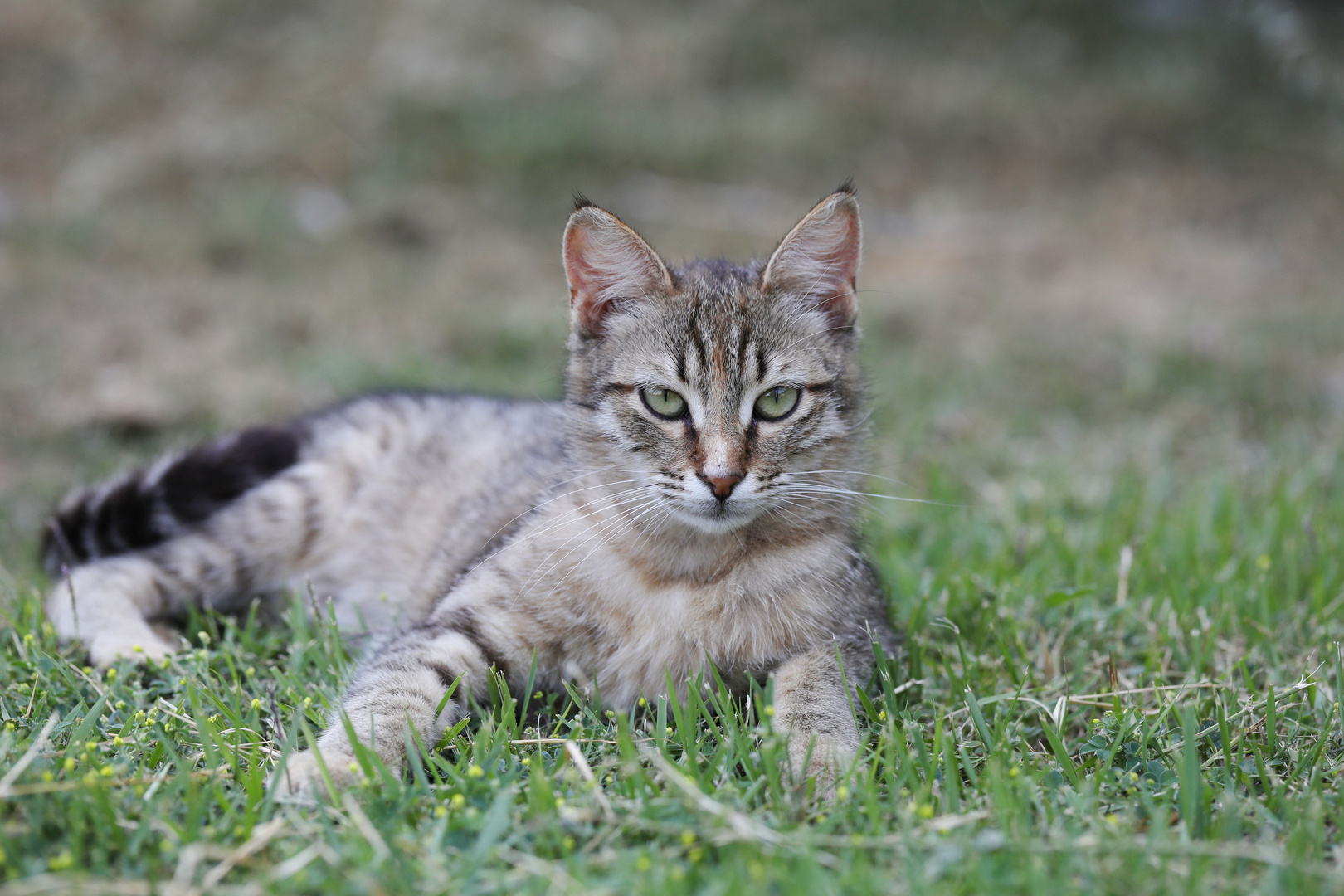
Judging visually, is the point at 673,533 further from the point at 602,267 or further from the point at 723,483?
the point at 602,267

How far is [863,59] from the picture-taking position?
11.8m

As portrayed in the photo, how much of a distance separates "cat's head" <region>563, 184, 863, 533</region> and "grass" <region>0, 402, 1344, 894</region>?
0.56 m

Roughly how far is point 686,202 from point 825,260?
6646 millimetres

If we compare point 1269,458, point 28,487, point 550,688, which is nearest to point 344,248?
point 28,487

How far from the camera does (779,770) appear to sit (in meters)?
2.39

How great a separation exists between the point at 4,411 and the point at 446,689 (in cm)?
428

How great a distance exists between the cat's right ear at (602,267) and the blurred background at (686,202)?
7.55 feet

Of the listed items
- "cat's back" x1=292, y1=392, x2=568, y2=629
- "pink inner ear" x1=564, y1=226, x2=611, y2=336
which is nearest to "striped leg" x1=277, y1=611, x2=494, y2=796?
"cat's back" x1=292, y1=392, x2=568, y2=629

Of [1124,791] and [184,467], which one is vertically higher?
[184,467]

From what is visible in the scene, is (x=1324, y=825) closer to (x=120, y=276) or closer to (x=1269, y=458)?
A: (x=1269, y=458)

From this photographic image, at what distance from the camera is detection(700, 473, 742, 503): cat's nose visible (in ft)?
9.11

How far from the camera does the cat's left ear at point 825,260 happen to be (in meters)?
3.10

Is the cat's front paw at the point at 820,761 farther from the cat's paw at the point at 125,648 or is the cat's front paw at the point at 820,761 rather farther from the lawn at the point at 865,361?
the cat's paw at the point at 125,648

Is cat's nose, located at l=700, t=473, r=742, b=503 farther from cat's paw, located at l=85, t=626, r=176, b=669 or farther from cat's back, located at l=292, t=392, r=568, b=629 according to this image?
cat's paw, located at l=85, t=626, r=176, b=669
